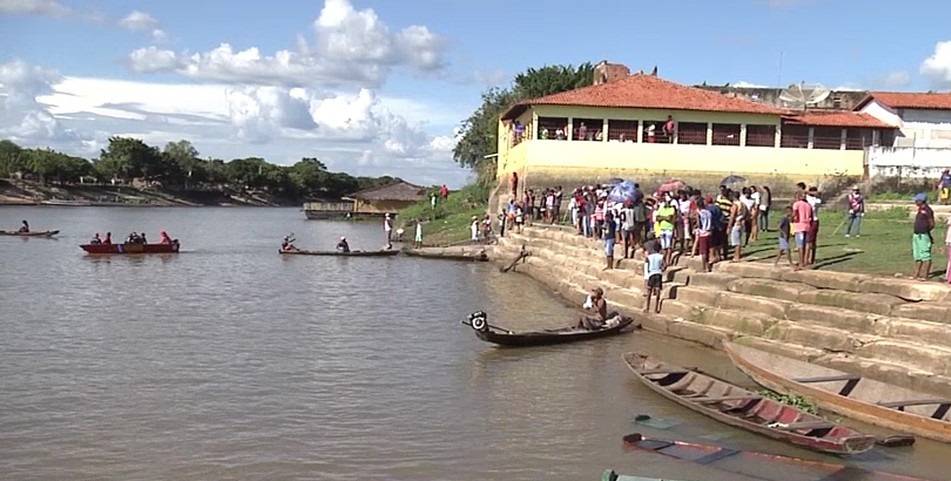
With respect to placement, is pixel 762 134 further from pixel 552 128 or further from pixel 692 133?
pixel 552 128

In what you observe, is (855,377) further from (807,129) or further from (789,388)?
(807,129)

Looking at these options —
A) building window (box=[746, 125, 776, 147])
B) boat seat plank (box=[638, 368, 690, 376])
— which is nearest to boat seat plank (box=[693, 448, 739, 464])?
boat seat plank (box=[638, 368, 690, 376])

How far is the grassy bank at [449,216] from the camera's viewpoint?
176 feet

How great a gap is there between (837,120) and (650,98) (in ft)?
29.5

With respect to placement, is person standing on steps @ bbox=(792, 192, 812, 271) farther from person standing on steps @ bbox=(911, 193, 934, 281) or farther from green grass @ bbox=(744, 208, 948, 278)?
person standing on steps @ bbox=(911, 193, 934, 281)

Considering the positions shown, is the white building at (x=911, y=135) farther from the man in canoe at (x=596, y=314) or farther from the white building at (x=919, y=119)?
the man in canoe at (x=596, y=314)

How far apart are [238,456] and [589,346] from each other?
31.0ft

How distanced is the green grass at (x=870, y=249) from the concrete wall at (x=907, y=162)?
44.0 feet

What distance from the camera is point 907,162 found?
42.9 meters

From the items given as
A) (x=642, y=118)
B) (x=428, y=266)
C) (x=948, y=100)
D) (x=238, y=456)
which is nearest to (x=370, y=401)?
(x=238, y=456)

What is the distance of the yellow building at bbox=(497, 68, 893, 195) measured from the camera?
43.8 m

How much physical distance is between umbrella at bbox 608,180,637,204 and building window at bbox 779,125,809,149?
68.3ft

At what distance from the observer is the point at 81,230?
227 ft

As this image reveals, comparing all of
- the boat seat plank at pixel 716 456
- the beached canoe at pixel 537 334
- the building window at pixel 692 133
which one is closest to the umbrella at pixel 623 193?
the beached canoe at pixel 537 334
